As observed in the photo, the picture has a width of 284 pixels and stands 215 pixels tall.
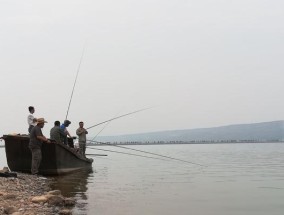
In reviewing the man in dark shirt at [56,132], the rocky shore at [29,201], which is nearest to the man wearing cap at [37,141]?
Result: the man in dark shirt at [56,132]

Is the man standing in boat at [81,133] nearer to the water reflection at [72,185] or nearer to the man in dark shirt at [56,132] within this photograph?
the water reflection at [72,185]

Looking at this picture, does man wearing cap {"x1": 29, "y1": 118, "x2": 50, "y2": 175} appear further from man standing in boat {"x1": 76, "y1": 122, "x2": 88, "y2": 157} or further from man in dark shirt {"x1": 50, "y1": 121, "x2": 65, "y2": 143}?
man standing in boat {"x1": 76, "y1": 122, "x2": 88, "y2": 157}

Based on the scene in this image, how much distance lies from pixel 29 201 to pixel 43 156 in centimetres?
594

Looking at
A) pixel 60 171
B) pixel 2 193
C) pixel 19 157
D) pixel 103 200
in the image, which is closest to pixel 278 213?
pixel 103 200

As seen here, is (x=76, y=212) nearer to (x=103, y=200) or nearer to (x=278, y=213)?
(x=103, y=200)

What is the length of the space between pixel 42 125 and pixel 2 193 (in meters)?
4.10

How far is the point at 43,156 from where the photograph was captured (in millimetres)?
14859

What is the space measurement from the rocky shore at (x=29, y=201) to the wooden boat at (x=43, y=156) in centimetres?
315

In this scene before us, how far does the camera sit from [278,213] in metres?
9.62

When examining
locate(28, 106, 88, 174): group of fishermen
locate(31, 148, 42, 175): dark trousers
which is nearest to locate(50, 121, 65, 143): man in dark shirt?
locate(28, 106, 88, 174): group of fishermen

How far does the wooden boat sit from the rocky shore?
3155mm

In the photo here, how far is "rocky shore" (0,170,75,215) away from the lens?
314 inches

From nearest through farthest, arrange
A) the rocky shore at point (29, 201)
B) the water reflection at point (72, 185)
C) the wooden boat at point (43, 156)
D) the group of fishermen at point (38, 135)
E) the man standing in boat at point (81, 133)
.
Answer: the rocky shore at point (29, 201) → the water reflection at point (72, 185) → the group of fishermen at point (38, 135) → the wooden boat at point (43, 156) → the man standing in boat at point (81, 133)

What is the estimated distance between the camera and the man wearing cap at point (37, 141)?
13.0 metres
